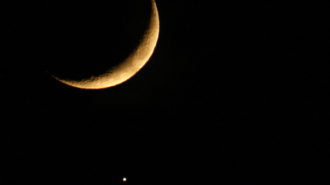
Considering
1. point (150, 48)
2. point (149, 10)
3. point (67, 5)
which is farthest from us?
point (150, 48)

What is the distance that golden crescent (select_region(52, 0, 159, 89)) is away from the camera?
5.84 ft

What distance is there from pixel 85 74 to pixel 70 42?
10.2 inches

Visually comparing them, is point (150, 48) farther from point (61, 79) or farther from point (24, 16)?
point (24, 16)

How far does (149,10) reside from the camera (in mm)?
1735

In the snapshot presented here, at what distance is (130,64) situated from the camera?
5.96ft

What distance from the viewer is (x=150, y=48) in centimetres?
187

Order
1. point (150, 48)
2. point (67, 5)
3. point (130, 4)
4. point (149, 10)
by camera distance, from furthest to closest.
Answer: point (150, 48) < point (149, 10) < point (130, 4) < point (67, 5)

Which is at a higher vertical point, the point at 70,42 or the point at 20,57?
the point at 20,57

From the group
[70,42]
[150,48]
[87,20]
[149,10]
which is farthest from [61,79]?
[149,10]

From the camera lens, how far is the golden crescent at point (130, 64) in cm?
178

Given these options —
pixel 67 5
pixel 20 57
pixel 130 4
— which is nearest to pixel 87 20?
pixel 67 5

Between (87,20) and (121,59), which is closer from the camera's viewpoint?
(87,20)

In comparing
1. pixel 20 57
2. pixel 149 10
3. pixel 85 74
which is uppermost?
pixel 149 10

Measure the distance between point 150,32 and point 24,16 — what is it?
2.43 feet
